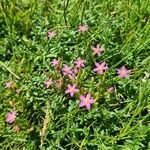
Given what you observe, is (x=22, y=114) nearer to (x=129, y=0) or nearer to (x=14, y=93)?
(x=14, y=93)

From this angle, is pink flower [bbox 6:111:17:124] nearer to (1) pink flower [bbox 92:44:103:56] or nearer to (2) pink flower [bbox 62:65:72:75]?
(2) pink flower [bbox 62:65:72:75]

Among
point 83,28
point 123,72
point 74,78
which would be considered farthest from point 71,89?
point 83,28

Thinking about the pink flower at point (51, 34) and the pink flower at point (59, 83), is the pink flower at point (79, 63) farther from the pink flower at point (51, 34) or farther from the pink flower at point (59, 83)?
the pink flower at point (51, 34)

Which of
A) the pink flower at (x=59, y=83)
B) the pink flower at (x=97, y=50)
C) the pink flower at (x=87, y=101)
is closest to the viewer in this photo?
the pink flower at (x=87, y=101)

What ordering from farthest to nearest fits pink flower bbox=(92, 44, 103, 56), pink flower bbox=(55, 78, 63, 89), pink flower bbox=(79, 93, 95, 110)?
pink flower bbox=(92, 44, 103, 56), pink flower bbox=(55, 78, 63, 89), pink flower bbox=(79, 93, 95, 110)

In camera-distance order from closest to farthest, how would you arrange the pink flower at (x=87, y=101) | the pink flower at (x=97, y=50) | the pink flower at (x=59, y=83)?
the pink flower at (x=87, y=101) → the pink flower at (x=59, y=83) → the pink flower at (x=97, y=50)

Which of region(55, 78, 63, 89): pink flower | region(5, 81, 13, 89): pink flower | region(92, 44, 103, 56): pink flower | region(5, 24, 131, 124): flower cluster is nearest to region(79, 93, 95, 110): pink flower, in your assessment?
region(5, 24, 131, 124): flower cluster

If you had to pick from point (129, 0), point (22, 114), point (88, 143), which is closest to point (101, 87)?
point (88, 143)

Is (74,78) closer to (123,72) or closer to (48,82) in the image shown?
(48,82)

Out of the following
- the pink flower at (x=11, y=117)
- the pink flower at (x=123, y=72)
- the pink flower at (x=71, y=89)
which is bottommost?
the pink flower at (x=11, y=117)

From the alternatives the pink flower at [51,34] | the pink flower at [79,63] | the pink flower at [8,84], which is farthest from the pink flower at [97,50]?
the pink flower at [8,84]
